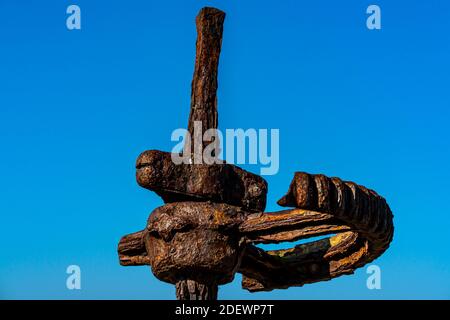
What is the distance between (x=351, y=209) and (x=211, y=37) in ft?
7.21

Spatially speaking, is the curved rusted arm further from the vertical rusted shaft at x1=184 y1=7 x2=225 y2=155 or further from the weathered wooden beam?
the vertical rusted shaft at x1=184 y1=7 x2=225 y2=155

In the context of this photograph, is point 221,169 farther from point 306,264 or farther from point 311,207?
point 306,264

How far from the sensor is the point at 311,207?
836 cm

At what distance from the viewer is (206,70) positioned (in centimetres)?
951

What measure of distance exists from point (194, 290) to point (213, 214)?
2.33 ft

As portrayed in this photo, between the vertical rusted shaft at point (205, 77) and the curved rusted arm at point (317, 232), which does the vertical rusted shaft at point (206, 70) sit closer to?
the vertical rusted shaft at point (205, 77)

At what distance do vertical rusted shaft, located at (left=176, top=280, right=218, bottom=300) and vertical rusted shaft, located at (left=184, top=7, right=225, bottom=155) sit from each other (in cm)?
137

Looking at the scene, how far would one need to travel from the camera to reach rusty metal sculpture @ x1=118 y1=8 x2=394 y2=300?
895 centimetres

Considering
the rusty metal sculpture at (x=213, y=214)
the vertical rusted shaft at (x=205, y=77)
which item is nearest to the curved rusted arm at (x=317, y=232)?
the rusty metal sculpture at (x=213, y=214)

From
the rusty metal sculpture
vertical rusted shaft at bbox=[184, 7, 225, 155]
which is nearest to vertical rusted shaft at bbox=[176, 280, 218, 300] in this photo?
the rusty metal sculpture

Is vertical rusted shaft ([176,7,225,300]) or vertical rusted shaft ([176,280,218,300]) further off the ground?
vertical rusted shaft ([176,7,225,300])

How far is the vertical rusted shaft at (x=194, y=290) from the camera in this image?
9109mm

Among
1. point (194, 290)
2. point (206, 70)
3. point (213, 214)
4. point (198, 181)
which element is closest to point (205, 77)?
point (206, 70)
